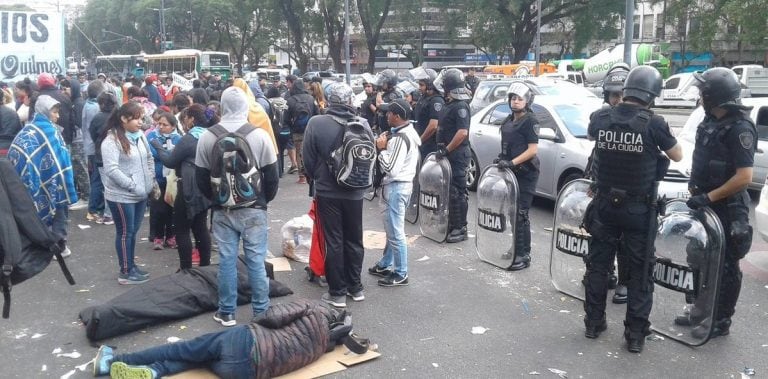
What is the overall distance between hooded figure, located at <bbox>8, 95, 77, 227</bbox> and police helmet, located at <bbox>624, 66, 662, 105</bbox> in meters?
4.70

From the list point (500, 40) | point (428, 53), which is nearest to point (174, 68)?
point (500, 40)

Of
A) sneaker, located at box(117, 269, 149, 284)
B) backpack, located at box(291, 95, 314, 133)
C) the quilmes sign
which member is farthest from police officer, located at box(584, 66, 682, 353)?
the quilmes sign

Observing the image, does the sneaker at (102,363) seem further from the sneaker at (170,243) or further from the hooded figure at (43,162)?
the sneaker at (170,243)

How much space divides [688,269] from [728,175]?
0.69 metres

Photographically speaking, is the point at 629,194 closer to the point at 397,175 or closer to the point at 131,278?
the point at 397,175

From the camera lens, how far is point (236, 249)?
16.6 feet

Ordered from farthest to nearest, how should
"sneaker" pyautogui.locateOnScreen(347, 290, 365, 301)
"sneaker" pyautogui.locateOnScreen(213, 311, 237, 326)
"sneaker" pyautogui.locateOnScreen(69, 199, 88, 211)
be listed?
"sneaker" pyautogui.locateOnScreen(69, 199, 88, 211) < "sneaker" pyautogui.locateOnScreen(347, 290, 365, 301) < "sneaker" pyautogui.locateOnScreen(213, 311, 237, 326)

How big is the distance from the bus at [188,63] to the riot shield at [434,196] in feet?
104

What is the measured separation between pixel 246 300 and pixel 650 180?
3265 millimetres

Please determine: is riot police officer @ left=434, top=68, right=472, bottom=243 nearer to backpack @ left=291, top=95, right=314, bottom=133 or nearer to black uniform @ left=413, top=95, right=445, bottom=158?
black uniform @ left=413, top=95, right=445, bottom=158

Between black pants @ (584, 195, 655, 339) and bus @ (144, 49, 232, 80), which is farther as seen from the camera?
bus @ (144, 49, 232, 80)

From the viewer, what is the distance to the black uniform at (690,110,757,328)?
4508mm

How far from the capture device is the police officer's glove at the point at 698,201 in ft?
14.8

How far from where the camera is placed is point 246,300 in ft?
18.5
